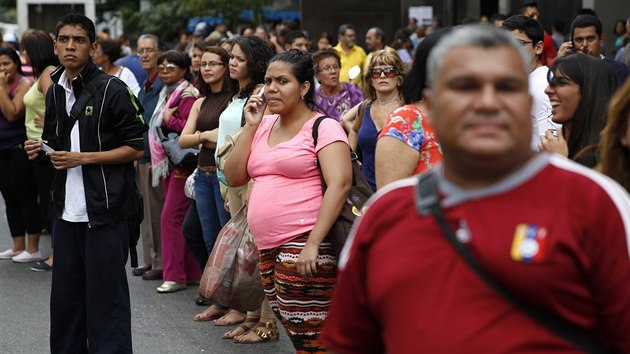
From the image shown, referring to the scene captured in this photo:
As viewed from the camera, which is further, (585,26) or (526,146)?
(585,26)

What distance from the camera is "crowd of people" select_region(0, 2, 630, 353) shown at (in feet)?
8.14

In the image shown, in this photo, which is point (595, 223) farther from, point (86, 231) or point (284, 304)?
point (86, 231)

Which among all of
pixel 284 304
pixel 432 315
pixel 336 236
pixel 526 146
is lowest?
pixel 284 304

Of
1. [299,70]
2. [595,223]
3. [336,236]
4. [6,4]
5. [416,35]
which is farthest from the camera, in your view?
[6,4]

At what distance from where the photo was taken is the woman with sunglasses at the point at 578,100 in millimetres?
4516

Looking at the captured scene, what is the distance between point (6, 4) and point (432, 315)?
5367 cm

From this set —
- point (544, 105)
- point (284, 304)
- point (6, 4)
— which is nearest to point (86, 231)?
point (284, 304)

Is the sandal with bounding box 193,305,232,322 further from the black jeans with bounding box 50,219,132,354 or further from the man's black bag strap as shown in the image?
the man's black bag strap

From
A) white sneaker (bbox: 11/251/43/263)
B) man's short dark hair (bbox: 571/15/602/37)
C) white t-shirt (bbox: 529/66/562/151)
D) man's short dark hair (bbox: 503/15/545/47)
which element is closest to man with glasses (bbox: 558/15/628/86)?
man's short dark hair (bbox: 571/15/602/37)

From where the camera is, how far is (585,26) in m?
8.62

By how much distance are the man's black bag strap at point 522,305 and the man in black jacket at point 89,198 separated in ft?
12.6

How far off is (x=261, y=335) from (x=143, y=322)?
1.17 metres

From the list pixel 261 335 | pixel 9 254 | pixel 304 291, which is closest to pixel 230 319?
pixel 261 335

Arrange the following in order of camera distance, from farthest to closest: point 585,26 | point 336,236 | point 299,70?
1. point 585,26
2. point 299,70
3. point 336,236
